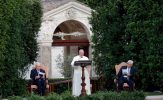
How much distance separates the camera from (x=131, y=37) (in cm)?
2128

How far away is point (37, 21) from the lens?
26656 millimetres

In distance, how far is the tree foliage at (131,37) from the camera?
65.8 feet

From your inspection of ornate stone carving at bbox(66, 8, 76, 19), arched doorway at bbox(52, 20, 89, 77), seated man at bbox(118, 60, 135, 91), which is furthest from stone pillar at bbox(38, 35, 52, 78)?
seated man at bbox(118, 60, 135, 91)

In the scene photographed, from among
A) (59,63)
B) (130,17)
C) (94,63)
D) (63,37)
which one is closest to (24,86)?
(94,63)

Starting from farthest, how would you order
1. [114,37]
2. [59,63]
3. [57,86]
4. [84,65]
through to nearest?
1. [59,63]
2. [57,86]
3. [114,37]
4. [84,65]

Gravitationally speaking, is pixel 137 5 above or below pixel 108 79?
above

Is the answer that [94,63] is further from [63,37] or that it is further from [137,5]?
[63,37]

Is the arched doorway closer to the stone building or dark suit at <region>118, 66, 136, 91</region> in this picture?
the stone building

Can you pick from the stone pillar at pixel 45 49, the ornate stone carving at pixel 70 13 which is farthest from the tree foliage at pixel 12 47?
the ornate stone carving at pixel 70 13

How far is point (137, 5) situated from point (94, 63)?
12.2 feet

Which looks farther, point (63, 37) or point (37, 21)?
point (63, 37)

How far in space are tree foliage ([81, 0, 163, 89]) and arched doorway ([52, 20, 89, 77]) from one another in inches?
345

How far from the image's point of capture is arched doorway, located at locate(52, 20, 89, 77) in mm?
31903

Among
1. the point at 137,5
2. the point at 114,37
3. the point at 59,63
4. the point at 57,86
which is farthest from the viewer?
the point at 59,63
